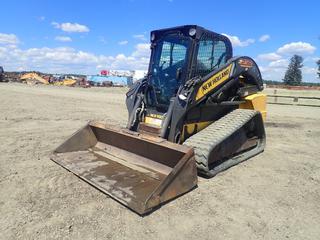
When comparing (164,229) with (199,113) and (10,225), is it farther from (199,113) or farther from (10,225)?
(199,113)

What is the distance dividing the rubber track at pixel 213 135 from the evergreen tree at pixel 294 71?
288ft

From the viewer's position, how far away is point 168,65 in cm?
594

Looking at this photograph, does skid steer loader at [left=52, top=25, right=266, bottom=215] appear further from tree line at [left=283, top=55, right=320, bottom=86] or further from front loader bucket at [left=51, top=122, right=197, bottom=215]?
tree line at [left=283, top=55, right=320, bottom=86]

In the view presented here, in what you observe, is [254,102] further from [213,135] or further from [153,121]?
[153,121]

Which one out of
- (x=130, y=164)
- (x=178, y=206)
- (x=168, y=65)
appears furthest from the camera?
(x=168, y=65)

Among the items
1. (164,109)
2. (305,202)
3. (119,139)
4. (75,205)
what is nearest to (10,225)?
(75,205)

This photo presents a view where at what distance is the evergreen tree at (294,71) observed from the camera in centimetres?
8788

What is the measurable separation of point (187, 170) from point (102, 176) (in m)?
Answer: 1.28

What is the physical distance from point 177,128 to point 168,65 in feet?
4.56

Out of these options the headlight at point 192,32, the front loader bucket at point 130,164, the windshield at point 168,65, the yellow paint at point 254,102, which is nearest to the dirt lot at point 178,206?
the front loader bucket at point 130,164

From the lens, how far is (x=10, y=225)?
3342mm

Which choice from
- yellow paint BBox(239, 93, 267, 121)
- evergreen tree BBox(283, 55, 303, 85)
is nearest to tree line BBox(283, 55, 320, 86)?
evergreen tree BBox(283, 55, 303, 85)

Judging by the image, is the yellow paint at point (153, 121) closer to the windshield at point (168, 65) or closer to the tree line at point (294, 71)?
the windshield at point (168, 65)

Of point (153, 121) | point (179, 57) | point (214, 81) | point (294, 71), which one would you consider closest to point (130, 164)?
point (153, 121)
